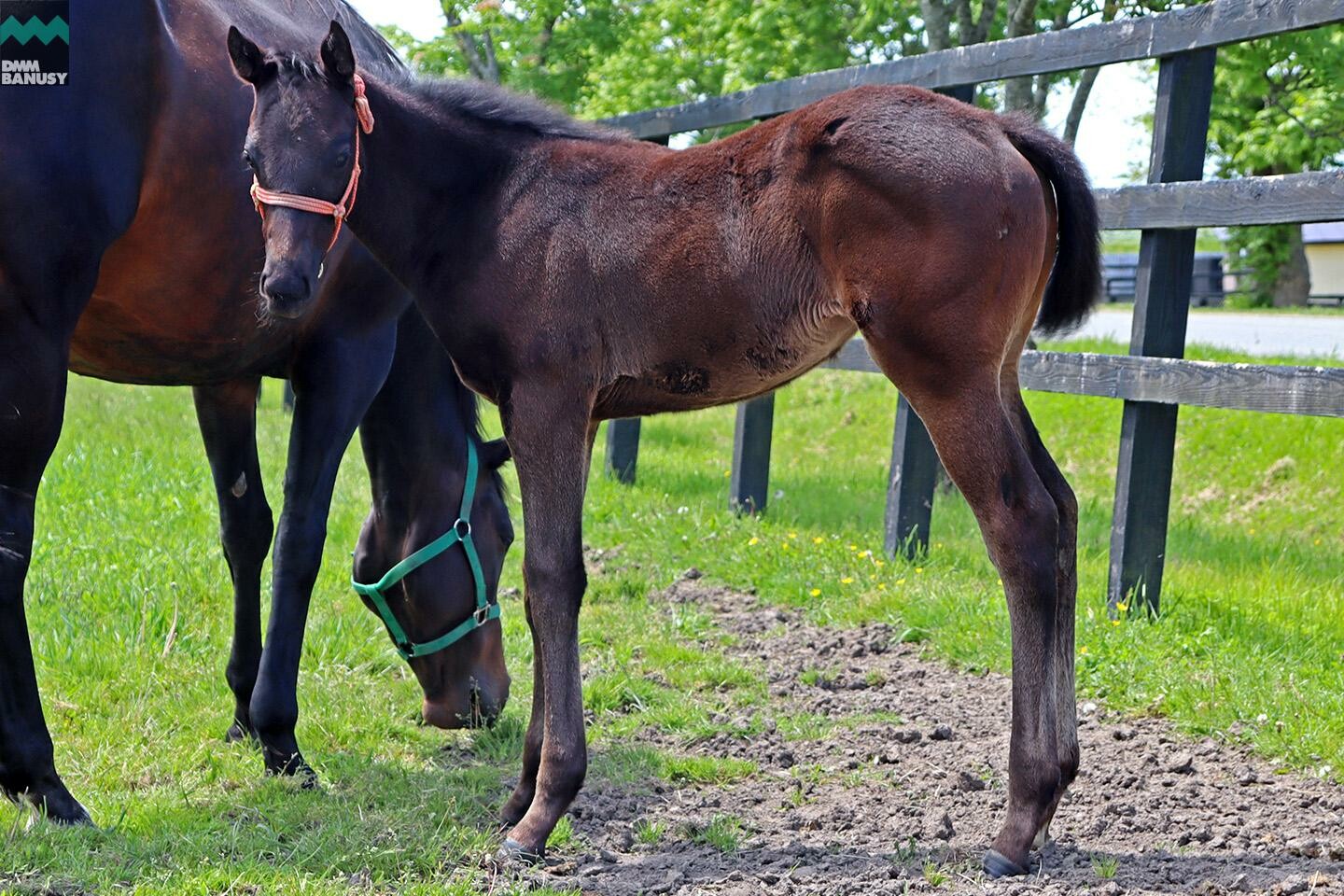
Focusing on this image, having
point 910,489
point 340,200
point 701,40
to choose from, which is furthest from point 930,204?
point 701,40

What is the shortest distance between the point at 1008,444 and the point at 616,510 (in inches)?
182

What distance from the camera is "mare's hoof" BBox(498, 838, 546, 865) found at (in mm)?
3049

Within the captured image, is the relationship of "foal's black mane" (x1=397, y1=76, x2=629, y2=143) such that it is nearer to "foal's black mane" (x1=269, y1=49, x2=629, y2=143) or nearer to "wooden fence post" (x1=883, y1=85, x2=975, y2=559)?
"foal's black mane" (x1=269, y1=49, x2=629, y2=143)

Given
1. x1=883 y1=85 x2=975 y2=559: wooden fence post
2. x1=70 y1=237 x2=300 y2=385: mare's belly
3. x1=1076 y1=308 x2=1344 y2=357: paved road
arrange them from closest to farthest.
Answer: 1. x1=70 y1=237 x2=300 y2=385: mare's belly
2. x1=883 y1=85 x2=975 y2=559: wooden fence post
3. x1=1076 y1=308 x2=1344 y2=357: paved road

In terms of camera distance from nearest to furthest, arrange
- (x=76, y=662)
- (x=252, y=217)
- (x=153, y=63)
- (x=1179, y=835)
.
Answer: (x=1179, y=835) < (x=153, y=63) < (x=252, y=217) < (x=76, y=662)

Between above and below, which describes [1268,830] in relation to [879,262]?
below

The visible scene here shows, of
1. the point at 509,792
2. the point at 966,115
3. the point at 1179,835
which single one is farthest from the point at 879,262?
the point at 509,792

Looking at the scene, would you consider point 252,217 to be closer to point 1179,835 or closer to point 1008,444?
point 1008,444

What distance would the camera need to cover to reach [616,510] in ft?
24.3

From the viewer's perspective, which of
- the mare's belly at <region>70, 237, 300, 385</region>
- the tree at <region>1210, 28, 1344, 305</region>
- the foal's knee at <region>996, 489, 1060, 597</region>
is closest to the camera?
the foal's knee at <region>996, 489, 1060, 597</region>

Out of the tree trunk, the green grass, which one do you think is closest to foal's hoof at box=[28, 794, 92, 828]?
the green grass

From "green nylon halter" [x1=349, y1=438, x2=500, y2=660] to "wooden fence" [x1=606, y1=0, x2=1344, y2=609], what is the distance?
1388 mm

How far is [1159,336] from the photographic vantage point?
4.88m

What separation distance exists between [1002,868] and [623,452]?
5561 millimetres
